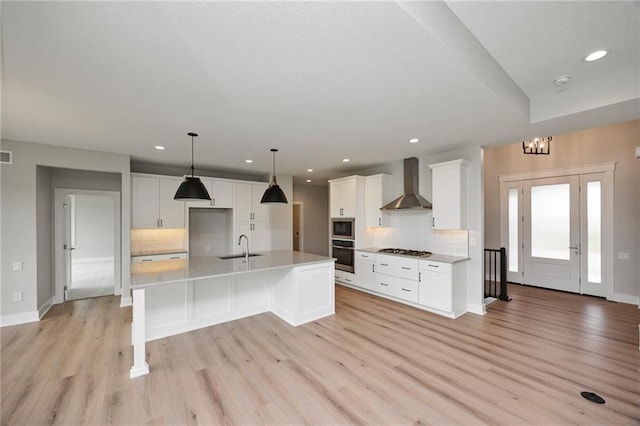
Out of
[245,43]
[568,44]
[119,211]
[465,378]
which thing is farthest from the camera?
[119,211]

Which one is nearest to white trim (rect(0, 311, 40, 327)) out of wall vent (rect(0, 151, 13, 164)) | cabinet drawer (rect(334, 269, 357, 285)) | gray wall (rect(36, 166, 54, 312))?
gray wall (rect(36, 166, 54, 312))

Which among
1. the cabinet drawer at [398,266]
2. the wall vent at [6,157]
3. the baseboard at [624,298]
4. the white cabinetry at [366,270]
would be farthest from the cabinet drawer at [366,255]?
the wall vent at [6,157]

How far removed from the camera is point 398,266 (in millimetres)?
4680

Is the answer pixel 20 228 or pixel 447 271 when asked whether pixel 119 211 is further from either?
pixel 447 271

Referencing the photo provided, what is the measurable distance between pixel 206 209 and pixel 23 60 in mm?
4503

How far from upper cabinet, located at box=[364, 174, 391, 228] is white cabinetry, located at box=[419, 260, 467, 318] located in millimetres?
1376

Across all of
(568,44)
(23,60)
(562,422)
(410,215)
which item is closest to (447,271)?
(410,215)

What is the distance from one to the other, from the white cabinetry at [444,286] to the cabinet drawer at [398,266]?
152 millimetres

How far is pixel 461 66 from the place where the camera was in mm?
1911

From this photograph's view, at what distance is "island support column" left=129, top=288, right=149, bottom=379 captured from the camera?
254 centimetres

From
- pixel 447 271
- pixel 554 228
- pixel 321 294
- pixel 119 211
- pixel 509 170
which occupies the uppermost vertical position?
pixel 509 170

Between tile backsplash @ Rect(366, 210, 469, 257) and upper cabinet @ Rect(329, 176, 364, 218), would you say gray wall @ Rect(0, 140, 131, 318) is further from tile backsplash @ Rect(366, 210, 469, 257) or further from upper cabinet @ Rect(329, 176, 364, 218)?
tile backsplash @ Rect(366, 210, 469, 257)

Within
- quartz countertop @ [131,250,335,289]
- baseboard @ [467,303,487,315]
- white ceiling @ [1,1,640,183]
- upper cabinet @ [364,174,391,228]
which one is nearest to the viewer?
white ceiling @ [1,1,640,183]

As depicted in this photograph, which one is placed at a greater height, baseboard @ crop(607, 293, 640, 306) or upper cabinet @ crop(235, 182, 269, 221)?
upper cabinet @ crop(235, 182, 269, 221)
